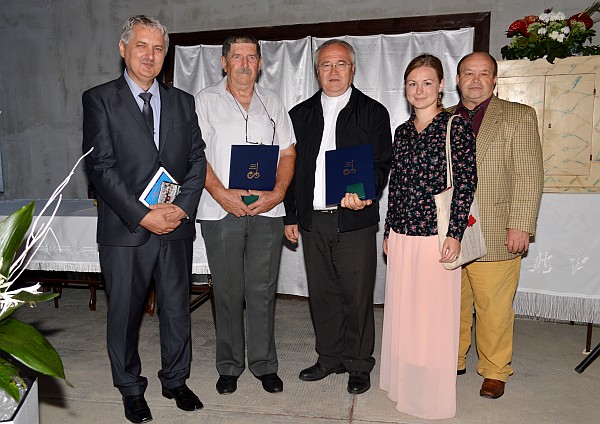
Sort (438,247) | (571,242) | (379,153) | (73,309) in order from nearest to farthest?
(438,247) → (379,153) → (571,242) → (73,309)

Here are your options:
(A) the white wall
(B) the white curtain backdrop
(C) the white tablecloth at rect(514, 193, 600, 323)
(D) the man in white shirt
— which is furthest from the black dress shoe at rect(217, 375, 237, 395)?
(A) the white wall

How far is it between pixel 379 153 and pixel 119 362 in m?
1.57

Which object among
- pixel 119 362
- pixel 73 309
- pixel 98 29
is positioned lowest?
pixel 73 309

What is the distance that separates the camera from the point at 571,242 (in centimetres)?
339

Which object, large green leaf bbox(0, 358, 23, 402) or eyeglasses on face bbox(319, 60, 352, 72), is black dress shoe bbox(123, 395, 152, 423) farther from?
eyeglasses on face bbox(319, 60, 352, 72)

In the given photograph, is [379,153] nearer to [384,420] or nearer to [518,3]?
[384,420]

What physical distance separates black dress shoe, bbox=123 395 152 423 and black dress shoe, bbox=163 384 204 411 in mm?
154

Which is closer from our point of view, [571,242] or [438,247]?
[438,247]

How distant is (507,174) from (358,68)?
2118mm

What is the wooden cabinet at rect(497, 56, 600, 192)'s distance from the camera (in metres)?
3.59

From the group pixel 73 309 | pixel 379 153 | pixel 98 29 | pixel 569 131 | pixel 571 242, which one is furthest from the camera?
pixel 98 29

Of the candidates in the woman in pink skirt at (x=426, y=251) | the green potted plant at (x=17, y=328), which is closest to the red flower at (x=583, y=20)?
the woman in pink skirt at (x=426, y=251)

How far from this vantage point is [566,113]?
3648 millimetres

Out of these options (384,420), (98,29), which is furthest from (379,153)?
(98,29)
